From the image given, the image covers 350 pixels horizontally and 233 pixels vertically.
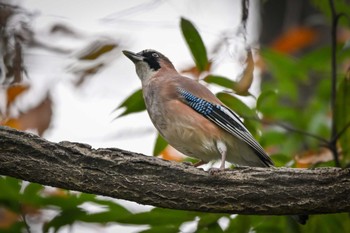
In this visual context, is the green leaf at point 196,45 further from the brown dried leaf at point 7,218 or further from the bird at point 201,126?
the brown dried leaf at point 7,218

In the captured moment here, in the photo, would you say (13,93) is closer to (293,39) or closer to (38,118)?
(38,118)

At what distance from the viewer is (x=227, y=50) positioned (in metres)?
5.53

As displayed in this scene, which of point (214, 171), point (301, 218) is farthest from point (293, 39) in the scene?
point (214, 171)

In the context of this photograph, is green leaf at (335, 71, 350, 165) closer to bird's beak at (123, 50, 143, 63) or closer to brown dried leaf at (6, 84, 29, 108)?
bird's beak at (123, 50, 143, 63)

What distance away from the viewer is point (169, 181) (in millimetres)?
4742

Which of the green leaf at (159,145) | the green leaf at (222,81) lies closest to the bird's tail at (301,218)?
the green leaf at (222,81)

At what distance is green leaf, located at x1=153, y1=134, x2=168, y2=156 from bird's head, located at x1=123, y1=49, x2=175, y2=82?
0.74 meters

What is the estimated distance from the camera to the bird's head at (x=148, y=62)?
6699 millimetres

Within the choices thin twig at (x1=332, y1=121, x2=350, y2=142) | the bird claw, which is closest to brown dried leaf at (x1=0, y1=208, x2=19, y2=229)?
the bird claw

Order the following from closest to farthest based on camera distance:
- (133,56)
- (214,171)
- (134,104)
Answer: (214,171)
(134,104)
(133,56)

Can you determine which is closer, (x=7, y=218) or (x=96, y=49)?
(x=96, y=49)

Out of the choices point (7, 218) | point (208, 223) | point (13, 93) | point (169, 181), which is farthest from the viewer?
point (13, 93)

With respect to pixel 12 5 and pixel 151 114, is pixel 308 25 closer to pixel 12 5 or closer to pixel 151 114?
pixel 151 114

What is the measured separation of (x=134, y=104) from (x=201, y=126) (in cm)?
55
